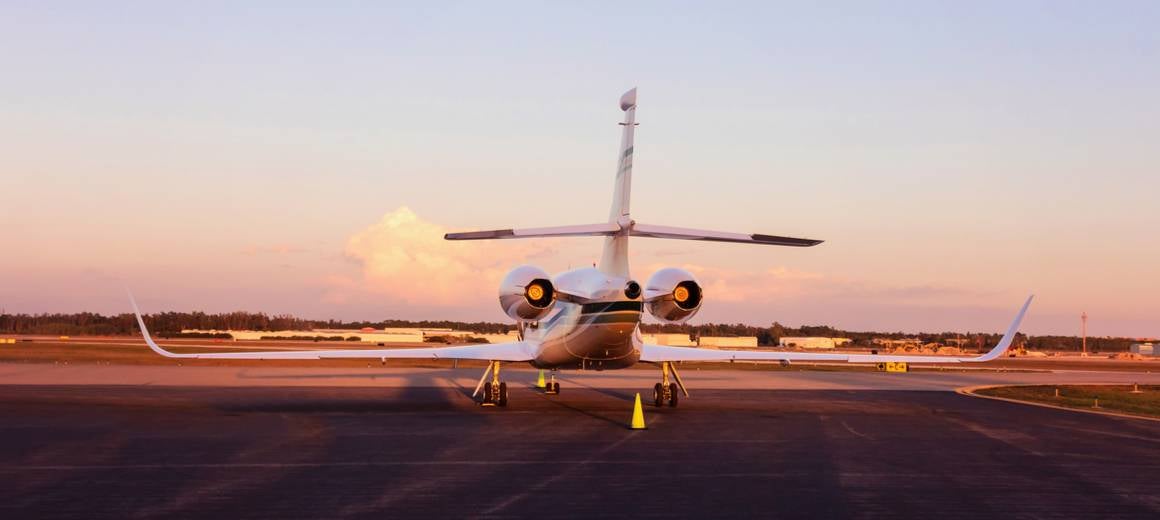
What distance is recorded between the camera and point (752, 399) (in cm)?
3241

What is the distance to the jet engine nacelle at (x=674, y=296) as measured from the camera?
2320 cm

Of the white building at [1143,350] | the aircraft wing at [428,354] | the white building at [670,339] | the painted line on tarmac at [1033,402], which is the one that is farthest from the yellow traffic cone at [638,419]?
the white building at [1143,350]

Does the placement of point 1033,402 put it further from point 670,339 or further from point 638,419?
A: point 670,339

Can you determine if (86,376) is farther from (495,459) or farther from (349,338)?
(349,338)

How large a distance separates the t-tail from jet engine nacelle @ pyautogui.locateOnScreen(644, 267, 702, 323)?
0.99 m

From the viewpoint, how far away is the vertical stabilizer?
2478 centimetres

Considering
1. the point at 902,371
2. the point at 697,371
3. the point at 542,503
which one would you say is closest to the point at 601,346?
the point at 542,503

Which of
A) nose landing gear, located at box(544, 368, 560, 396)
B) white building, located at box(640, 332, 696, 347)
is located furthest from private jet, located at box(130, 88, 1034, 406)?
white building, located at box(640, 332, 696, 347)

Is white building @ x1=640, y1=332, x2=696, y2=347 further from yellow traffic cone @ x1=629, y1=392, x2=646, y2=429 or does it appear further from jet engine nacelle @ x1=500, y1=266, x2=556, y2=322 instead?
yellow traffic cone @ x1=629, y1=392, x2=646, y2=429

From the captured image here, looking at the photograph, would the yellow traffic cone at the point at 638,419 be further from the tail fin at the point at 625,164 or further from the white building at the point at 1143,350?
the white building at the point at 1143,350

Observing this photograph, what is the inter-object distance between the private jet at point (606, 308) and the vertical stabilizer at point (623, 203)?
0.02 metres

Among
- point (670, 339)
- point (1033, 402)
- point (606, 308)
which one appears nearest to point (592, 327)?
point (606, 308)

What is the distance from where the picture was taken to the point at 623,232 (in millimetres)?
24078

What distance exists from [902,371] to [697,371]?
1402 centimetres
